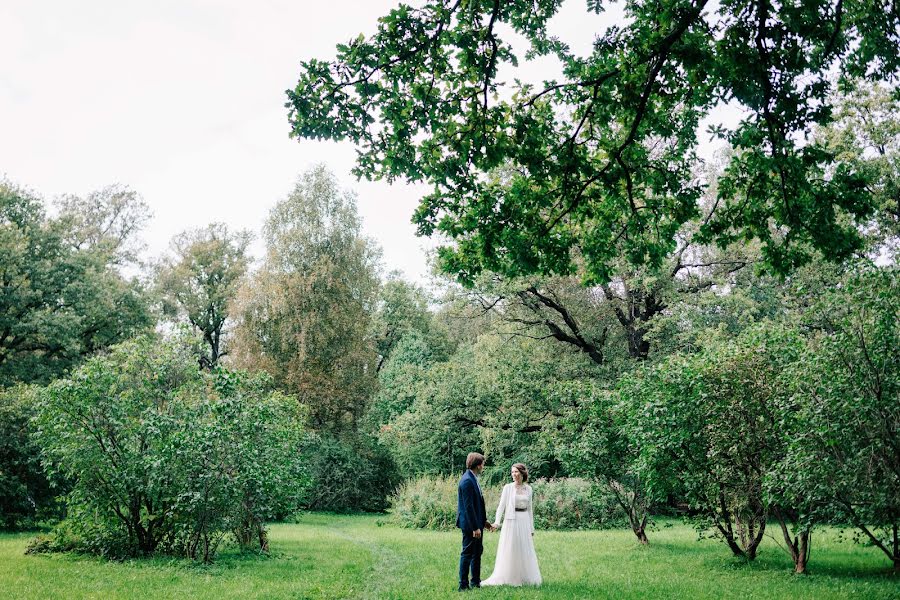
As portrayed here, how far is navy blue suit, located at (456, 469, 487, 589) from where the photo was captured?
32.5 ft

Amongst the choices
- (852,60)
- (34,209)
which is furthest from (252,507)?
(34,209)

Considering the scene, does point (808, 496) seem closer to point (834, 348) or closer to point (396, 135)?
point (834, 348)

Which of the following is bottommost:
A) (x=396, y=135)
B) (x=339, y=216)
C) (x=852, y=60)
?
(x=396, y=135)

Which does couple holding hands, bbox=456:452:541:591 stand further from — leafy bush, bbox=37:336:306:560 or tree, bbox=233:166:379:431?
tree, bbox=233:166:379:431

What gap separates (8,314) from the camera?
2589 cm

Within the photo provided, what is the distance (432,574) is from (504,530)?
5.65 ft

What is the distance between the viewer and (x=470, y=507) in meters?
9.97

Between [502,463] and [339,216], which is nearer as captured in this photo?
[502,463]

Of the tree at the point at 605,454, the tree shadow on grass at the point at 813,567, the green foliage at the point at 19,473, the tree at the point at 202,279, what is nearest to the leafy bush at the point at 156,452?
the green foliage at the point at 19,473

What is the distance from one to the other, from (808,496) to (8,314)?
27603 mm

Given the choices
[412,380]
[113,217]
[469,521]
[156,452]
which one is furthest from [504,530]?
[113,217]

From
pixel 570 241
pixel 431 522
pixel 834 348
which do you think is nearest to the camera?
pixel 834 348

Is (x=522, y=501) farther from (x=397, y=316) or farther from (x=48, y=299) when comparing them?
(x=397, y=316)

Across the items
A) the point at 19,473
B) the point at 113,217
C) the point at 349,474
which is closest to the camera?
the point at 19,473
